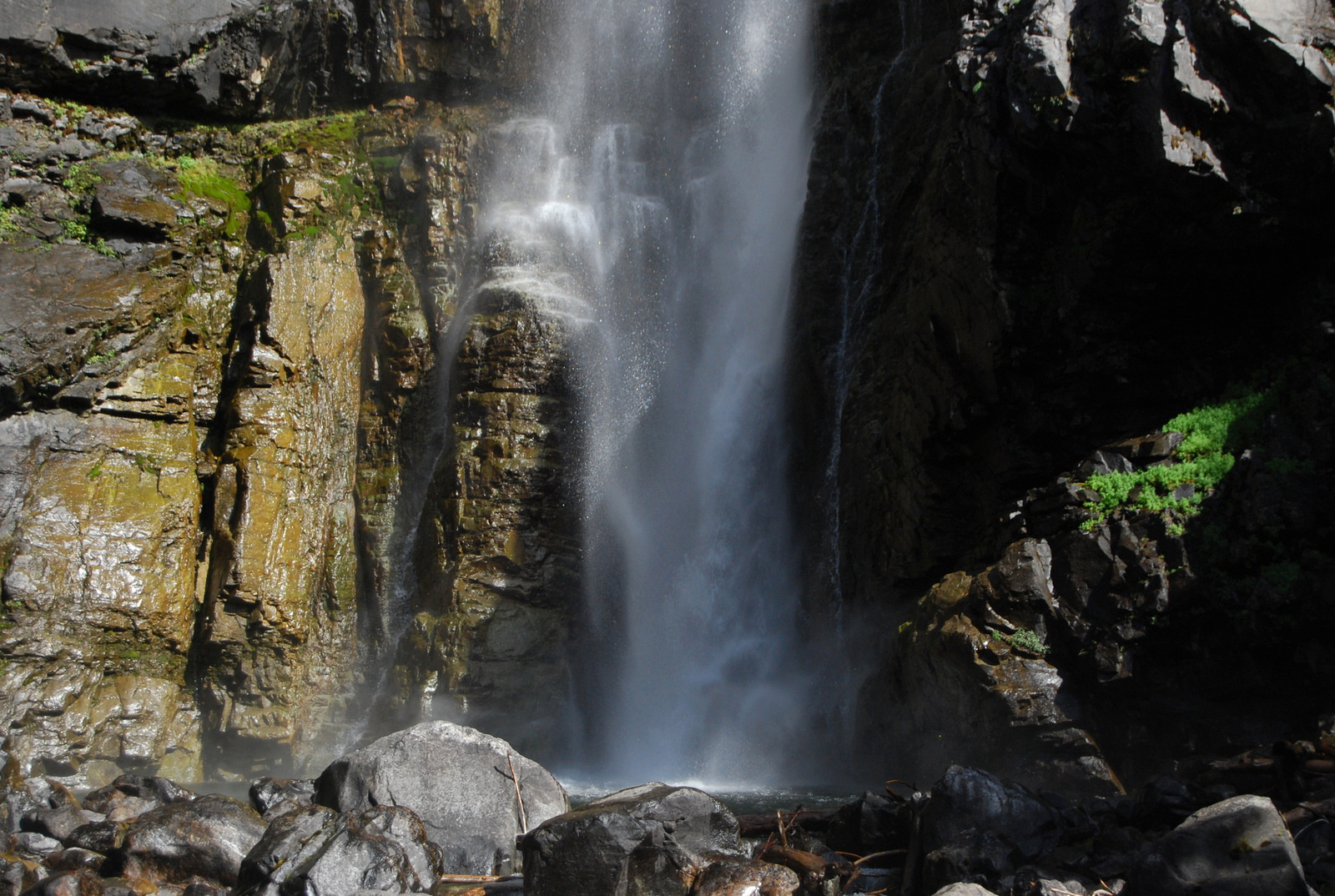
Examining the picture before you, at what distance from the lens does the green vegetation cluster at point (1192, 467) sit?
905 centimetres

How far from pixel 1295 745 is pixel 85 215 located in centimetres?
1809

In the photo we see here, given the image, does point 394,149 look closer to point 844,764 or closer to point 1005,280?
point 1005,280

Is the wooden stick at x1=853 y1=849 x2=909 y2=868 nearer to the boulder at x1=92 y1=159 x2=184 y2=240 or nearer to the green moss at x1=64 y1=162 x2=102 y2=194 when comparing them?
the boulder at x1=92 y1=159 x2=184 y2=240

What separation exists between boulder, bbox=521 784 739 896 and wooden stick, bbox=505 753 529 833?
40.4 inches

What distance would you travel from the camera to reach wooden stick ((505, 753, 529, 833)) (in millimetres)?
7347

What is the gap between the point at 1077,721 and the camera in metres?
9.12

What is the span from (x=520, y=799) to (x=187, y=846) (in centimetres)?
259

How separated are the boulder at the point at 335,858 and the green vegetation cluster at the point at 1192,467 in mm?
7361

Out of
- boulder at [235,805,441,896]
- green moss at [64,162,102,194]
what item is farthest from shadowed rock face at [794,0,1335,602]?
green moss at [64,162,102,194]

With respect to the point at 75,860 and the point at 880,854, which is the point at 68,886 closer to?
A: the point at 75,860

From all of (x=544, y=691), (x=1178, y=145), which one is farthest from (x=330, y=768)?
(x=1178, y=145)

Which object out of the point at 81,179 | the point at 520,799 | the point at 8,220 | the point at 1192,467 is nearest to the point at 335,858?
the point at 520,799

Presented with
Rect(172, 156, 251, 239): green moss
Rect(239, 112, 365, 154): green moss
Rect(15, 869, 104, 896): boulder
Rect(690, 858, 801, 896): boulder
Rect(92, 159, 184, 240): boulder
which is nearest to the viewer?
Rect(690, 858, 801, 896): boulder

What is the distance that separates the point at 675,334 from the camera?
1730 centimetres
